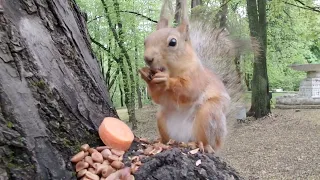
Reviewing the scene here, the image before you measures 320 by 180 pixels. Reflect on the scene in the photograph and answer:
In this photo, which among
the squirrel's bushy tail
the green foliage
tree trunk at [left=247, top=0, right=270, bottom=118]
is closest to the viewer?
the squirrel's bushy tail

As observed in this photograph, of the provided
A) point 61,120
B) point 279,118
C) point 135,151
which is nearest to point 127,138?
point 135,151

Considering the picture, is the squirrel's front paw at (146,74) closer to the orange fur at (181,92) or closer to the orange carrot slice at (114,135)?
the orange fur at (181,92)

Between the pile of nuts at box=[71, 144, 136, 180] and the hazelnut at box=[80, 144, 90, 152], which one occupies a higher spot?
the hazelnut at box=[80, 144, 90, 152]

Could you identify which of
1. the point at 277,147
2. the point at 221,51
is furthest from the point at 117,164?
the point at 277,147

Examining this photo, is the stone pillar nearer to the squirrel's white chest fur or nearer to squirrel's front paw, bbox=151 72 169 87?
the squirrel's white chest fur

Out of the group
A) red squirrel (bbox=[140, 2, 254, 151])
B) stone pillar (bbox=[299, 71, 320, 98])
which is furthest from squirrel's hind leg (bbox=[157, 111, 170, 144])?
stone pillar (bbox=[299, 71, 320, 98])

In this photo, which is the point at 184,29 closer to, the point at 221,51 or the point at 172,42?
the point at 172,42
